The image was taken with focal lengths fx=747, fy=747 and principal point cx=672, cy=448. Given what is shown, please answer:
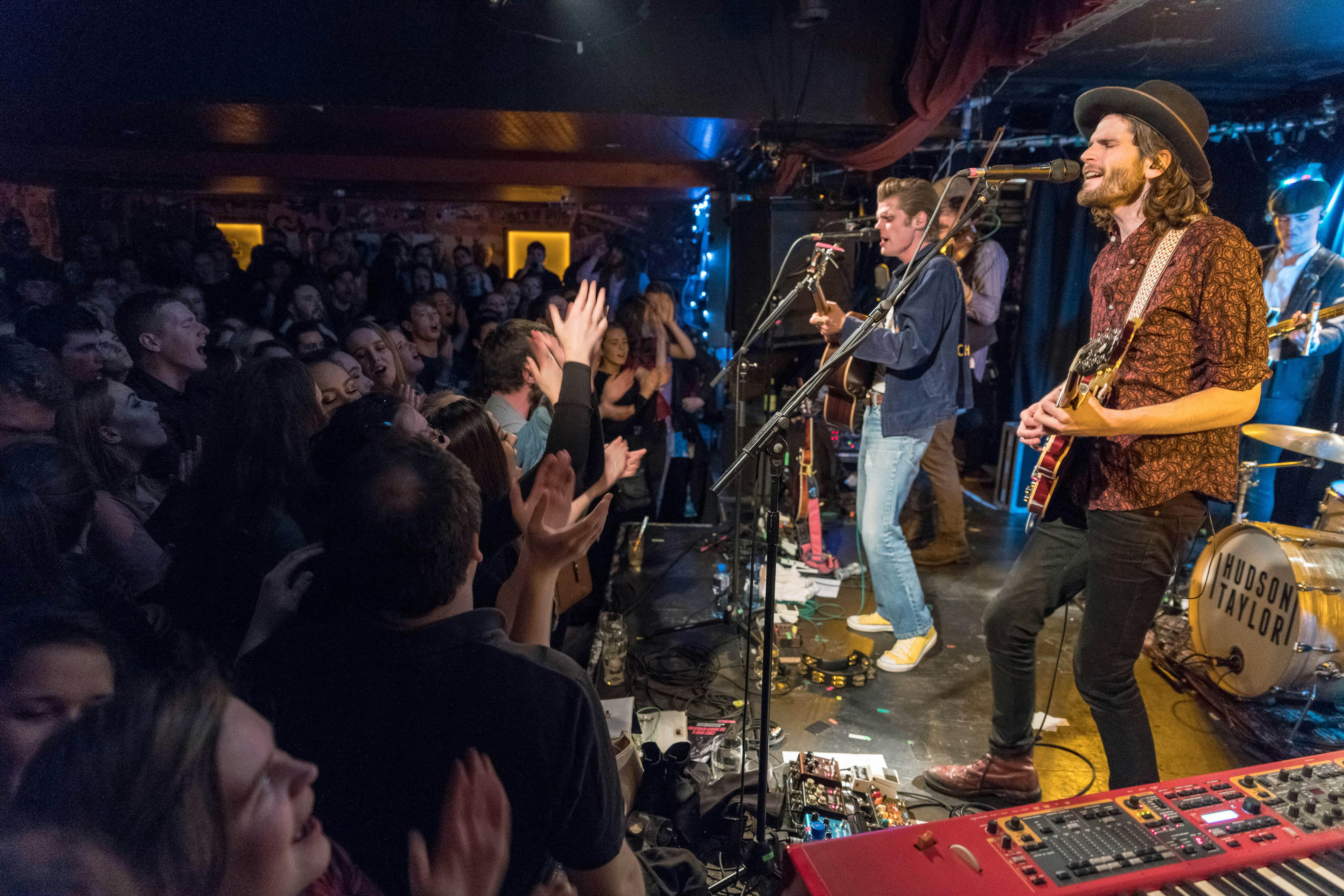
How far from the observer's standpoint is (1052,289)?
5.83 meters

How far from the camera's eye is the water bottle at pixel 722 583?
3.79m

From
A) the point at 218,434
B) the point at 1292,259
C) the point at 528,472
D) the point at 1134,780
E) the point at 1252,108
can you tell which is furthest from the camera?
the point at 1252,108

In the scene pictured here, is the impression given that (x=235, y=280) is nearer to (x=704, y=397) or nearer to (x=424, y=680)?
(x=424, y=680)

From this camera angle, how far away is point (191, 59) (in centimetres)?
404

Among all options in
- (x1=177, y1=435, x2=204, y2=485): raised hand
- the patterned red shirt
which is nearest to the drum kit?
the patterned red shirt

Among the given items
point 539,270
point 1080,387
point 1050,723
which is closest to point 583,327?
point 1080,387

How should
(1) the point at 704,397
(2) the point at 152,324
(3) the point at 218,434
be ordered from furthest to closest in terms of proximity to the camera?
(1) the point at 704,397 → (2) the point at 152,324 → (3) the point at 218,434

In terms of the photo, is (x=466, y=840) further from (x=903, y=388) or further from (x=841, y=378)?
(x=841, y=378)

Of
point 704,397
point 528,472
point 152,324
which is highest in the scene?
point 152,324

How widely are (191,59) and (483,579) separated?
14.7 feet

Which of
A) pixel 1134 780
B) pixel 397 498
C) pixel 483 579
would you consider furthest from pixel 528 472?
pixel 1134 780

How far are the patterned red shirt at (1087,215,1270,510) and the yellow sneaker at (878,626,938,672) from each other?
4.71 feet

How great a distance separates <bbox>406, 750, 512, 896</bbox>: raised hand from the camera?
2.75 ft

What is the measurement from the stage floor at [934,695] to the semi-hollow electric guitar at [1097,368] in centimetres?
109
